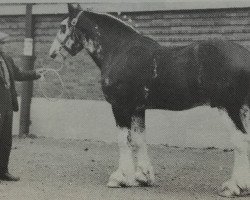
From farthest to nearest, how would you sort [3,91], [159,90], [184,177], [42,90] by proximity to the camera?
[42,90]
[184,177]
[3,91]
[159,90]

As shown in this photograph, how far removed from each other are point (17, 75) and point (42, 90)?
5.49m

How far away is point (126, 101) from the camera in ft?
26.1

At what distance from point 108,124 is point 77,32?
5.17 m

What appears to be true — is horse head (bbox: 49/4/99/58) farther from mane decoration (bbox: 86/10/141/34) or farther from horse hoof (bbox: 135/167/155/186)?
horse hoof (bbox: 135/167/155/186)

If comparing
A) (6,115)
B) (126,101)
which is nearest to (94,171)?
(6,115)

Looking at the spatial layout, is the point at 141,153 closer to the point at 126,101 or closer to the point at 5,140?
the point at 126,101

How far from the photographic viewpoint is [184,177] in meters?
9.05

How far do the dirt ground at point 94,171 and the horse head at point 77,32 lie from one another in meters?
1.92

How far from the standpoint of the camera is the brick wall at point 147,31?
12.6m

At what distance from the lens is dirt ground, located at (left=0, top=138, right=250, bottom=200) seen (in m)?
7.58

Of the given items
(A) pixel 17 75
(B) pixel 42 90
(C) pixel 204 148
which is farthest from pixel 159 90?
(B) pixel 42 90

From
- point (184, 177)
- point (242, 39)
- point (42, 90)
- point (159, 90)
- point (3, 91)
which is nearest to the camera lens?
point (159, 90)

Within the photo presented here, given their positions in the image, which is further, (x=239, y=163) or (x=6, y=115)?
(x=6, y=115)

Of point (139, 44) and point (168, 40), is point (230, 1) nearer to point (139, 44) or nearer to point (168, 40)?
point (168, 40)
